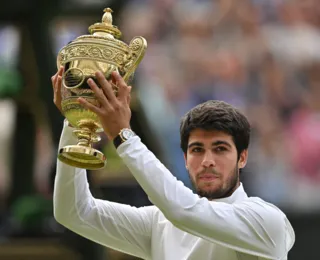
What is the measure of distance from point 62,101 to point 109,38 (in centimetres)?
29

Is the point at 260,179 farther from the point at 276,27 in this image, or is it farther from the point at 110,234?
the point at 110,234

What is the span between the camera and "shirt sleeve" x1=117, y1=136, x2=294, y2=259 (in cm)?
339

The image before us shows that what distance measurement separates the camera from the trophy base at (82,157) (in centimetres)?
354

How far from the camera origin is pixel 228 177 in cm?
367

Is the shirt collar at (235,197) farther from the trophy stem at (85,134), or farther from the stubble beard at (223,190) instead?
the trophy stem at (85,134)

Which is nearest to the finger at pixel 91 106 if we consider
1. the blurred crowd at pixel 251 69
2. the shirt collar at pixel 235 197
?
the shirt collar at pixel 235 197

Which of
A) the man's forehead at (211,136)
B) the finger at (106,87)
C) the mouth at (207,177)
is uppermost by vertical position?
the finger at (106,87)

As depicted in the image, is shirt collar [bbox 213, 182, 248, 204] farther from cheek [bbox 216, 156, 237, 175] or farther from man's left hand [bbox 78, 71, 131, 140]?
man's left hand [bbox 78, 71, 131, 140]

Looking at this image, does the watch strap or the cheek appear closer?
the watch strap

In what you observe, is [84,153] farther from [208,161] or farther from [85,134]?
[208,161]

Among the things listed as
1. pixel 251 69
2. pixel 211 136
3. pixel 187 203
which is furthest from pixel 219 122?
pixel 251 69

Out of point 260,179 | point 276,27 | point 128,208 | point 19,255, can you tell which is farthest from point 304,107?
point 128,208

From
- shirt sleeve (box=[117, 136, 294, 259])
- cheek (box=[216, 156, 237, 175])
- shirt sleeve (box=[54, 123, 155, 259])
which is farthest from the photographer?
shirt sleeve (box=[54, 123, 155, 259])

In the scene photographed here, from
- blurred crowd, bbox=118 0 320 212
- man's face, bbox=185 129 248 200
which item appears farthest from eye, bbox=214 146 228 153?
blurred crowd, bbox=118 0 320 212
